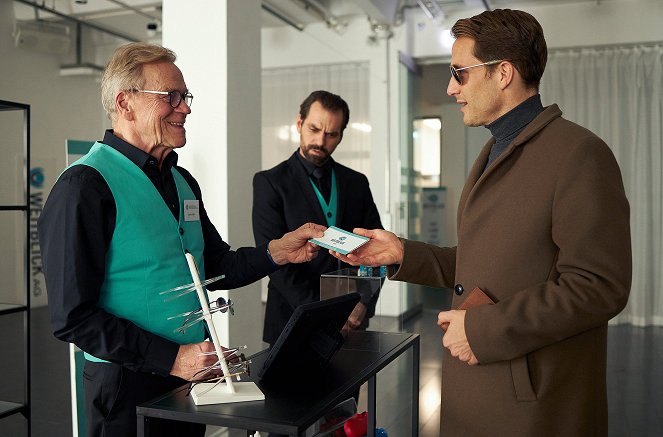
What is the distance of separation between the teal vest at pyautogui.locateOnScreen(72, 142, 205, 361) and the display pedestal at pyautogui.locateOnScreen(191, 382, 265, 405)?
1.18ft

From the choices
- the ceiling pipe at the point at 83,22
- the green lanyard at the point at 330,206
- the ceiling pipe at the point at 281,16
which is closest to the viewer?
the green lanyard at the point at 330,206

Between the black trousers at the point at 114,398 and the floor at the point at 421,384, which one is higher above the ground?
the black trousers at the point at 114,398

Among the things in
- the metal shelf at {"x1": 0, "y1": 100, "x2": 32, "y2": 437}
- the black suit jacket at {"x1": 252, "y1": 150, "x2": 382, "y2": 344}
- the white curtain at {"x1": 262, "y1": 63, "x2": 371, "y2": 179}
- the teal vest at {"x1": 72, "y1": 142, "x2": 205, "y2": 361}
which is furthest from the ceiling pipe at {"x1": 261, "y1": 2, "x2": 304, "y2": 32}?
the teal vest at {"x1": 72, "y1": 142, "x2": 205, "y2": 361}

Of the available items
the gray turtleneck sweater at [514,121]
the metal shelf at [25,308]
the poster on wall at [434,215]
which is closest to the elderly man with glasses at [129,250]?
the gray turtleneck sweater at [514,121]

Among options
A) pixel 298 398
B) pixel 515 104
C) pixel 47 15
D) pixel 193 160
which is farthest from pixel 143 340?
pixel 47 15

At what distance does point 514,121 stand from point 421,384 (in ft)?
12.6

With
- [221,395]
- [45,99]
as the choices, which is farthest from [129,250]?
[45,99]

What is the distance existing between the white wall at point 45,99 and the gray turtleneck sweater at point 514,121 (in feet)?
27.8

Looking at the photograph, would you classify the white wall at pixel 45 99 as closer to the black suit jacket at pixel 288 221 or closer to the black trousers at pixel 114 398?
the black suit jacket at pixel 288 221

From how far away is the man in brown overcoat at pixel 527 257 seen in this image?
1.48m

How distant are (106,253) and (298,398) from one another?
681 millimetres

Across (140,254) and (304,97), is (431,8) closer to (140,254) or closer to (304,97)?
(304,97)

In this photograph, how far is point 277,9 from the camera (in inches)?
324

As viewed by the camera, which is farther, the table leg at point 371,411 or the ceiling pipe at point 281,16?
the ceiling pipe at point 281,16
